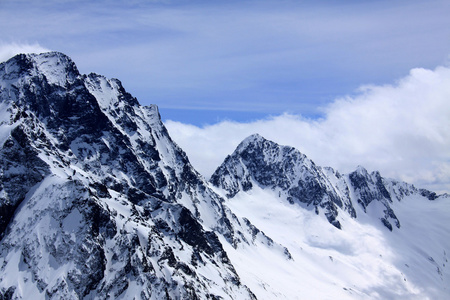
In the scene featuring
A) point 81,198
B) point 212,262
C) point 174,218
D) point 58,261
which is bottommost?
point 212,262

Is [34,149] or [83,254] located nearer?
[83,254]

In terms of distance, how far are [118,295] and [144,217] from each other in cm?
4273

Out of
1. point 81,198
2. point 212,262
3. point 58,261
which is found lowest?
point 212,262

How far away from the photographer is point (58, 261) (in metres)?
123

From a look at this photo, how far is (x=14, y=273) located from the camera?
11988 cm

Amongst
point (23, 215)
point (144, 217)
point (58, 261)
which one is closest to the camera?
point (58, 261)

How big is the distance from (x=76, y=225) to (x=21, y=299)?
2339cm

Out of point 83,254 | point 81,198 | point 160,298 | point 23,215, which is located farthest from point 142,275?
point 23,215

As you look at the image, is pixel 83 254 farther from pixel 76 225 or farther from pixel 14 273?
pixel 14 273

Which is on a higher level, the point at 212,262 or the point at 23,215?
the point at 23,215

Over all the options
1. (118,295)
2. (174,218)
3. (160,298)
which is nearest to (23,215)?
(118,295)

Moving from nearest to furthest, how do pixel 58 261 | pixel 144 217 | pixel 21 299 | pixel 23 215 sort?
1. pixel 21 299
2. pixel 58 261
3. pixel 23 215
4. pixel 144 217

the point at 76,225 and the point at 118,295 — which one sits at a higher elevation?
the point at 76,225

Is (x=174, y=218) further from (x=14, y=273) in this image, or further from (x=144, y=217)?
(x=14, y=273)
